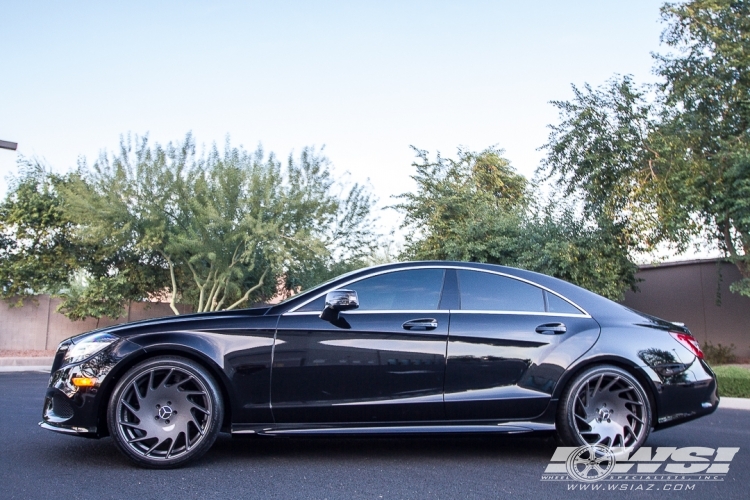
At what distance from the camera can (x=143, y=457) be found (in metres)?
4.67

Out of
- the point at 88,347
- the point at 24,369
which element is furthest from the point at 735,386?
the point at 24,369

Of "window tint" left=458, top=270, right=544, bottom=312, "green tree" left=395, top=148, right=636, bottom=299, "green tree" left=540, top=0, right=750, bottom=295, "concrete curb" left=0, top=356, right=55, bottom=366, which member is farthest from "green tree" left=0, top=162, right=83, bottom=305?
"window tint" left=458, top=270, right=544, bottom=312

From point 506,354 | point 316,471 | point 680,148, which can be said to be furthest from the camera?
point 680,148

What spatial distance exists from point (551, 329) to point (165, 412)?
9.18 feet

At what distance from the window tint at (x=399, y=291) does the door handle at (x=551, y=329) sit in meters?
0.78

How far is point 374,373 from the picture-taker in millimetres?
4949

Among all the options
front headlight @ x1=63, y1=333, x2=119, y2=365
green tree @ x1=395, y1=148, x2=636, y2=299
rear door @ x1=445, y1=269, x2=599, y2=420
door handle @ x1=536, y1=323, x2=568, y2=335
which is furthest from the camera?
green tree @ x1=395, y1=148, x2=636, y2=299

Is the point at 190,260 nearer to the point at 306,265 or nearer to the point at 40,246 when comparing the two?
the point at 306,265

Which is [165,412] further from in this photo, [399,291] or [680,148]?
[680,148]

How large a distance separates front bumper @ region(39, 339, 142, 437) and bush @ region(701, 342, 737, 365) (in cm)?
1812

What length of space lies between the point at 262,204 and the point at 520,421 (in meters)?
15.8

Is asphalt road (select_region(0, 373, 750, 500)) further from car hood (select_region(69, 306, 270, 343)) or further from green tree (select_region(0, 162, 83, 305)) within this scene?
green tree (select_region(0, 162, 83, 305))

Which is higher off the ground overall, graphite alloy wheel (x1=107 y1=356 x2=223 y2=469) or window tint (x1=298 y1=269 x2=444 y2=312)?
window tint (x1=298 y1=269 x2=444 y2=312)

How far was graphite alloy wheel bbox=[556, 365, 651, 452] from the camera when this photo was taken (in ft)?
16.6
